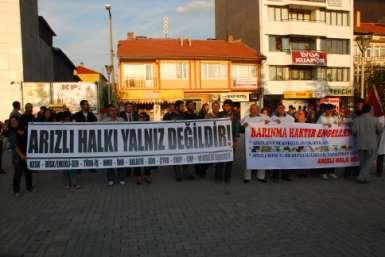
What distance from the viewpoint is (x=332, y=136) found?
11406 mm

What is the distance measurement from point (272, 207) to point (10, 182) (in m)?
7.25

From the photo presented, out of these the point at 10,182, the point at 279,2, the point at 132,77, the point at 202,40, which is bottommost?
the point at 10,182

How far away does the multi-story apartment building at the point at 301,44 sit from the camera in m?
52.7

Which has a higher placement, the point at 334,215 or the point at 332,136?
the point at 332,136

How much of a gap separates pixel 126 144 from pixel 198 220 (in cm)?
386

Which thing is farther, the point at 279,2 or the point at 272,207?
the point at 279,2

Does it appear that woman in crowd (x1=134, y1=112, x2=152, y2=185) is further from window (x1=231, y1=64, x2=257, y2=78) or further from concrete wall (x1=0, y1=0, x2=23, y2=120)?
window (x1=231, y1=64, x2=257, y2=78)

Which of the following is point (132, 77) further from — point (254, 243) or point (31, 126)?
point (254, 243)

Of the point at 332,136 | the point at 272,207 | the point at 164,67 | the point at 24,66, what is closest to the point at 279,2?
the point at 164,67

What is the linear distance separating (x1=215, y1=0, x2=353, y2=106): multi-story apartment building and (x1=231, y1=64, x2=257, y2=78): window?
1169 millimetres

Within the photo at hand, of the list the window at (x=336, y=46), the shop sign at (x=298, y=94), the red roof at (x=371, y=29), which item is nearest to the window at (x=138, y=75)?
the shop sign at (x=298, y=94)

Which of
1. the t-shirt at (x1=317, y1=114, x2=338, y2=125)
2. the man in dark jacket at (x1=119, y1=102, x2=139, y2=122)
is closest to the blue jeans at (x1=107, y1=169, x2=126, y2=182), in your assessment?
the man in dark jacket at (x1=119, y1=102, x2=139, y2=122)

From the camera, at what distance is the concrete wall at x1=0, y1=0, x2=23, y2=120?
99.5 ft

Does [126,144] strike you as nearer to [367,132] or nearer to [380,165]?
[367,132]
